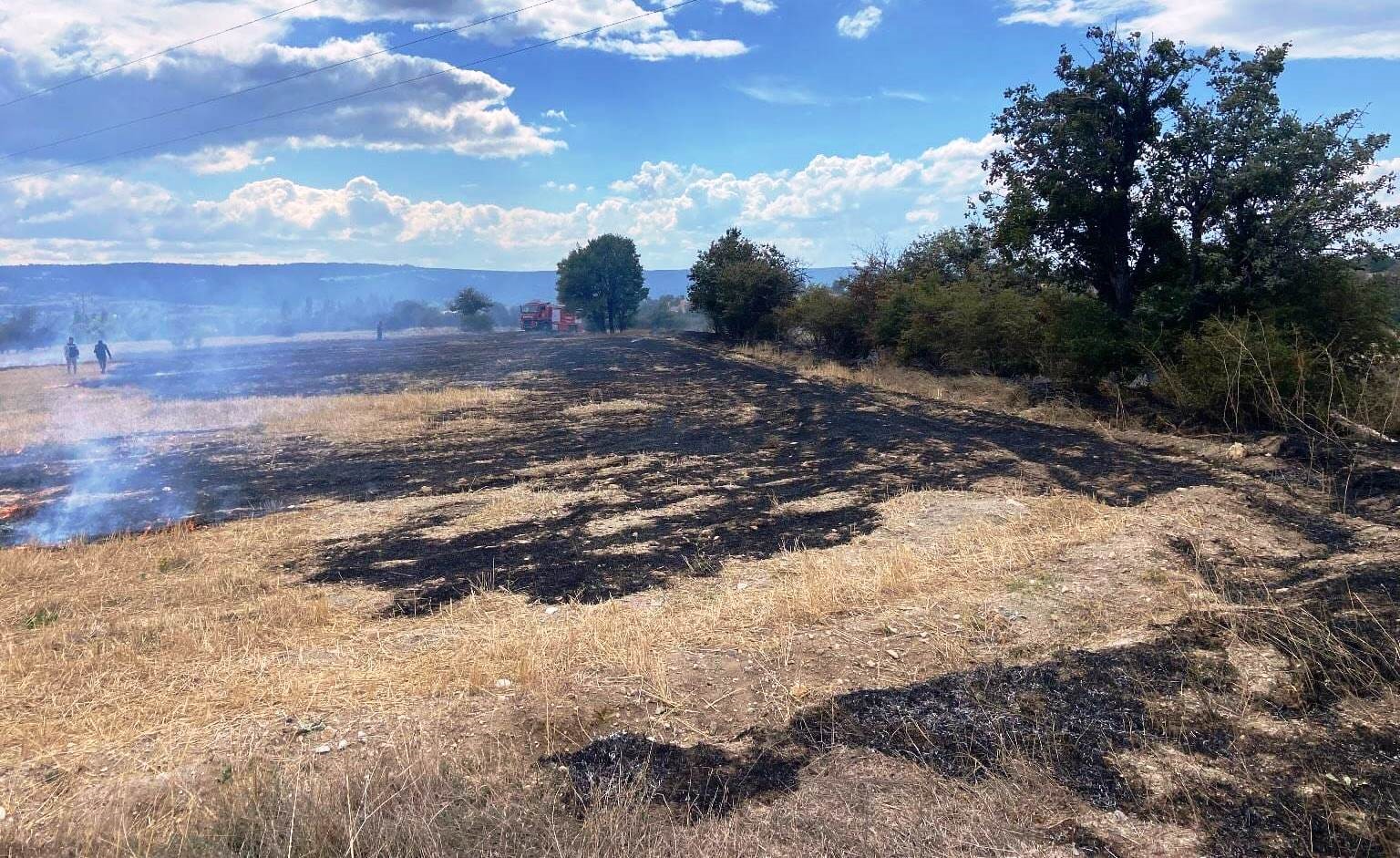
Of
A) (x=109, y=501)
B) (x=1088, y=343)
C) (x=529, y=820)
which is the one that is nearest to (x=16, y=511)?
(x=109, y=501)

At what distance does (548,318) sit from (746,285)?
37.6 m

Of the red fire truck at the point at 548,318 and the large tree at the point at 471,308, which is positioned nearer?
the red fire truck at the point at 548,318

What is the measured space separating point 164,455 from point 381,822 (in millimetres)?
14287

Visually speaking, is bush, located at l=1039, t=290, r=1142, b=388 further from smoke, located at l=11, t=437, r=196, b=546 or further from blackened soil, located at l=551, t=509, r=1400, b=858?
smoke, located at l=11, t=437, r=196, b=546

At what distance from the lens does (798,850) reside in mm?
3322

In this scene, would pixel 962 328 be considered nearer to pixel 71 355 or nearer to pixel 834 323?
pixel 834 323

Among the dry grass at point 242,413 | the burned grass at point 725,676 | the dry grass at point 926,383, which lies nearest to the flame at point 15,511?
the burned grass at point 725,676

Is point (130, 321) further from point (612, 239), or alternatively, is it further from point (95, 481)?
point (95, 481)

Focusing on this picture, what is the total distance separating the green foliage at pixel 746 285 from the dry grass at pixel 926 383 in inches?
346

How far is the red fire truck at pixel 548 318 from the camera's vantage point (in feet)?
231

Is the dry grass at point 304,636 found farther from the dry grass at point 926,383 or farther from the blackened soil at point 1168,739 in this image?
the dry grass at point 926,383

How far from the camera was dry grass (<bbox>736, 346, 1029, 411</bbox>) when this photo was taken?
17734 millimetres

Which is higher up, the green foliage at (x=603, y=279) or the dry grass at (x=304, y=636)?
the green foliage at (x=603, y=279)

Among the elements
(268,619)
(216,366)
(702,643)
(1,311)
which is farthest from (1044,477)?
(1,311)
